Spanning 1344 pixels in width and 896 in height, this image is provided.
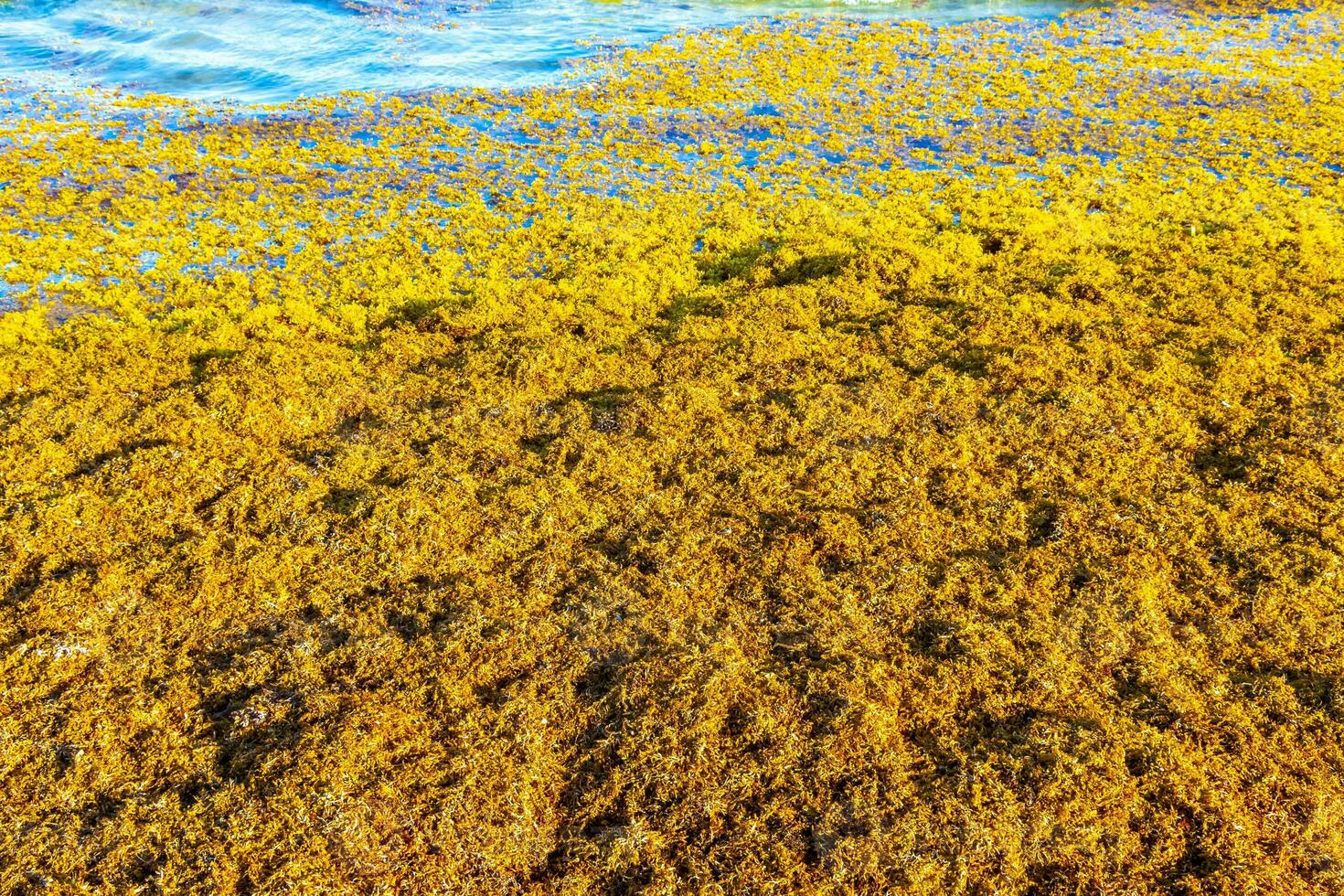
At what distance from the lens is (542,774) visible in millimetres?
4699

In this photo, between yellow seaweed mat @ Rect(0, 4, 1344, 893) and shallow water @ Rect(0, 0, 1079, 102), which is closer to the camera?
yellow seaweed mat @ Rect(0, 4, 1344, 893)

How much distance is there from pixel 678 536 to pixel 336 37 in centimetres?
2296

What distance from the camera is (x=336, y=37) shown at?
74.9ft

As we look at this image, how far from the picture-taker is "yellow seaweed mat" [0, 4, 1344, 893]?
443cm

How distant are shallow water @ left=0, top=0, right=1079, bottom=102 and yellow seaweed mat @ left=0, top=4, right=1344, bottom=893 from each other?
783 centimetres

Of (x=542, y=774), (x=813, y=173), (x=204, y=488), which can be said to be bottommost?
(x=542, y=774)

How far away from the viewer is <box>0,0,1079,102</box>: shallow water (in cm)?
1894

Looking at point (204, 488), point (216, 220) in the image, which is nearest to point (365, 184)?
point (216, 220)

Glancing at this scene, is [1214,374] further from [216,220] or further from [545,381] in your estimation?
[216,220]

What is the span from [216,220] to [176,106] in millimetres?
7247

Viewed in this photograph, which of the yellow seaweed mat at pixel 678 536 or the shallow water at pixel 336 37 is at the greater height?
the shallow water at pixel 336 37

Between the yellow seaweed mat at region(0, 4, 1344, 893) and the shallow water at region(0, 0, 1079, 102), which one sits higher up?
the shallow water at region(0, 0, 1079, 102)

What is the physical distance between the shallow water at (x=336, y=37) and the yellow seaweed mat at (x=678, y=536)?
Result: 783 centimetres

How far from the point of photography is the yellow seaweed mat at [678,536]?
4426mm
